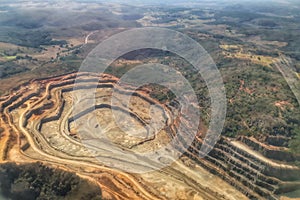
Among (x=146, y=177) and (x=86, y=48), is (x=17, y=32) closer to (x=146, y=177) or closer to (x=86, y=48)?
(x=86, y=48)

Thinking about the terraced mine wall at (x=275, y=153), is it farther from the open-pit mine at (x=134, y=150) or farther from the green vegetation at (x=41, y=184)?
the green vegetation at (x=41, y=184)

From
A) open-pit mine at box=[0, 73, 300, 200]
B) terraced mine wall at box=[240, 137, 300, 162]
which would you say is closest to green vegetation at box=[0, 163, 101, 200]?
open-pit mine at box=[0, 73, 300, 200]

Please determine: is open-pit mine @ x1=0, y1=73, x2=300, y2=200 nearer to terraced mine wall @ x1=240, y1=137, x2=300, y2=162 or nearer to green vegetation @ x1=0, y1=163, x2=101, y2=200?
terraced mine wall @ x1=240, y1=137, x2=300, y2=162

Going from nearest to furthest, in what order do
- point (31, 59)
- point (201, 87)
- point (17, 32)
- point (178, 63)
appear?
point (201, 87), point (178, 63), point (31, 59), point (17, 32)

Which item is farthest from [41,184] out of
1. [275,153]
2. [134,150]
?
[275,153]

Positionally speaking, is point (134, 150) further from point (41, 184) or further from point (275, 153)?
point (275, 153)

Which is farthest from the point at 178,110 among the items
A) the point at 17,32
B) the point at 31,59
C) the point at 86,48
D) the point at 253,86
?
the point at 17,32

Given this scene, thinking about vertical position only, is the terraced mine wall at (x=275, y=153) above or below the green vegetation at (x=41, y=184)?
above

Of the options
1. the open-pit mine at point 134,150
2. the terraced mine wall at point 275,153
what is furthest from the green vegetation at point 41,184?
the terraced mine wall at point 275,153
